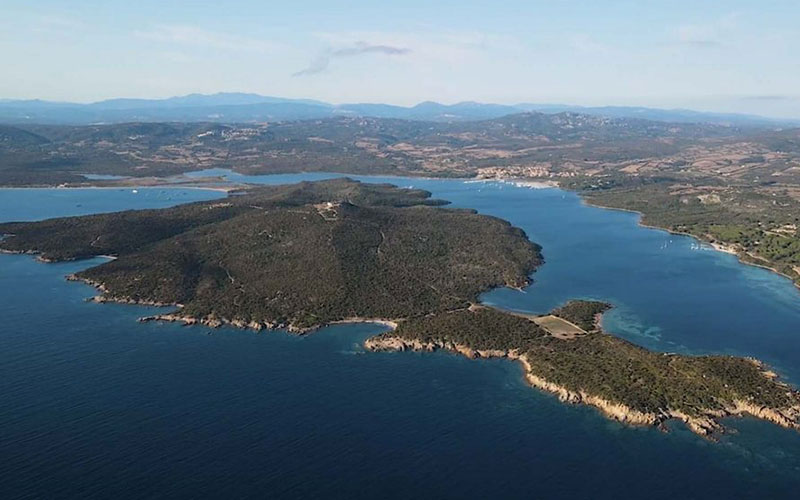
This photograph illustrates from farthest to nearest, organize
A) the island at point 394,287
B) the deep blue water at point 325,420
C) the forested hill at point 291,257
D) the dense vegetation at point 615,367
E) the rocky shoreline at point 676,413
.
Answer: the forested hill at point 291,257 < the island at point 394,287 < the dense vegetation at point 615,367 < the rocky shoreline at point 676,413 < the deep blue water at point 325,420

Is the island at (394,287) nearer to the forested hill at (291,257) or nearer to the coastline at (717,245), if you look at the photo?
the forested hill at (291,257)

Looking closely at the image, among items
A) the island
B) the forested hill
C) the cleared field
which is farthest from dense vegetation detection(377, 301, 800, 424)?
the forested hill

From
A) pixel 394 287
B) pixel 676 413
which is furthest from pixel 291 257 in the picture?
pixel 676 413

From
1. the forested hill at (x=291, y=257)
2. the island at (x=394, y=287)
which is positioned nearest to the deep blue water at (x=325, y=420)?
the island at (x=394, y=287)

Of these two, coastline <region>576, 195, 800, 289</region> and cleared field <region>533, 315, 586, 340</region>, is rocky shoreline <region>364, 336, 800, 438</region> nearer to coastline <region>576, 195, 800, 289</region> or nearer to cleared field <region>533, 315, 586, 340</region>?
cleared field <region>533, 315, 586, 340</region>

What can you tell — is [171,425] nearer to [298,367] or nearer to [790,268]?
[298,367]

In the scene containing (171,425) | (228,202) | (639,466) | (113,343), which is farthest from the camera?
(228,202)

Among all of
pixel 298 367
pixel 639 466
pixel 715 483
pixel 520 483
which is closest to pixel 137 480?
pixel 298 367

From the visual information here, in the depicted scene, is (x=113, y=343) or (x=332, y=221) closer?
(x=113, y=343)
